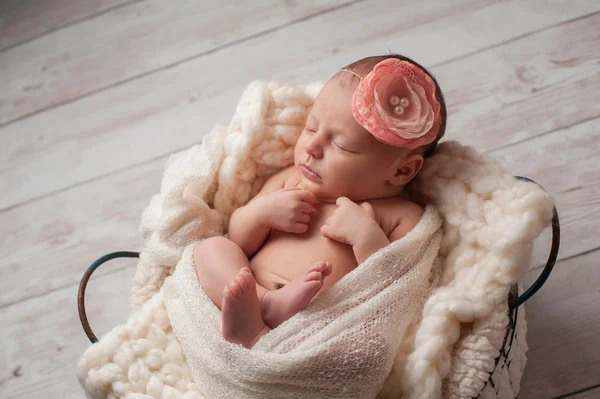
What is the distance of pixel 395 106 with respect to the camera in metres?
1.00

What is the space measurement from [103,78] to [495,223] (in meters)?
1.10

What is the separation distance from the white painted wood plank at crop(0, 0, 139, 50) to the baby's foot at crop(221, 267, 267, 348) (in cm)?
108

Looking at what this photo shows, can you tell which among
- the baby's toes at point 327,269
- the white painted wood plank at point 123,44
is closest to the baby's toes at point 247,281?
the baby's toes at point 327,269

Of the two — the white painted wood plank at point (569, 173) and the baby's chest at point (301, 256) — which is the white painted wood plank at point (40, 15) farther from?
the white painted wood plank at point (569, 173)

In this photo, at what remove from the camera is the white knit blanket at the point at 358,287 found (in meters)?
0.95

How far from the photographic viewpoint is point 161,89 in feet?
5.20

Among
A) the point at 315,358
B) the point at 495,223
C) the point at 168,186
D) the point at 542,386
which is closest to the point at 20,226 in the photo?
the point at 168,186

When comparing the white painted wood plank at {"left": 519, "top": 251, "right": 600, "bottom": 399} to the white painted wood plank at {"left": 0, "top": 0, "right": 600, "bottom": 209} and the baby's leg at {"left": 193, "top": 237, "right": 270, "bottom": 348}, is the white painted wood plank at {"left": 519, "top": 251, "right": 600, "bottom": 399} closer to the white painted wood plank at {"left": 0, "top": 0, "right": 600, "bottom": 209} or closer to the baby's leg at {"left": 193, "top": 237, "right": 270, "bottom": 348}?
the white painted wood plank at {"left": 0, "top": 0, "right": 600, "bottom": 209}

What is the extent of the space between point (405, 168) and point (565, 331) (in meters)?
0.48

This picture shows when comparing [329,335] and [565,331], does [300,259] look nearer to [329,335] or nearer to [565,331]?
[329,335]

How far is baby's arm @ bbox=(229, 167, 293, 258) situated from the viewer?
1100 mm

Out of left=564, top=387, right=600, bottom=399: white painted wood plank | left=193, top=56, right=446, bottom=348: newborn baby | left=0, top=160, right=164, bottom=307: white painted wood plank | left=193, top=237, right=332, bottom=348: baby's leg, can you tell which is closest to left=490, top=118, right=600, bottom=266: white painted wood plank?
left=564, top=387, right=600, bottom=399: white painted wood plank

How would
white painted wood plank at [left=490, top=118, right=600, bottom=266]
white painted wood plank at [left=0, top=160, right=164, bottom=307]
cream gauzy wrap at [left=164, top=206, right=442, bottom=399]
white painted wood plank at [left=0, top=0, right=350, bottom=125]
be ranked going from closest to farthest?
cream gauzy wrap at [left=164, top=206, right=442, bottom=399] → white painted wood plank at [left=490, top=118, right=600, bottom=266] → white painted wood plank at [left=0, top=160, right=164, bottom=307] → white painted wood plank at [left=0, top=0, right=350, bottom=125]

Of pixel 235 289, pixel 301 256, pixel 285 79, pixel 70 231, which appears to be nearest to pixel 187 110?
pixel 285 79
